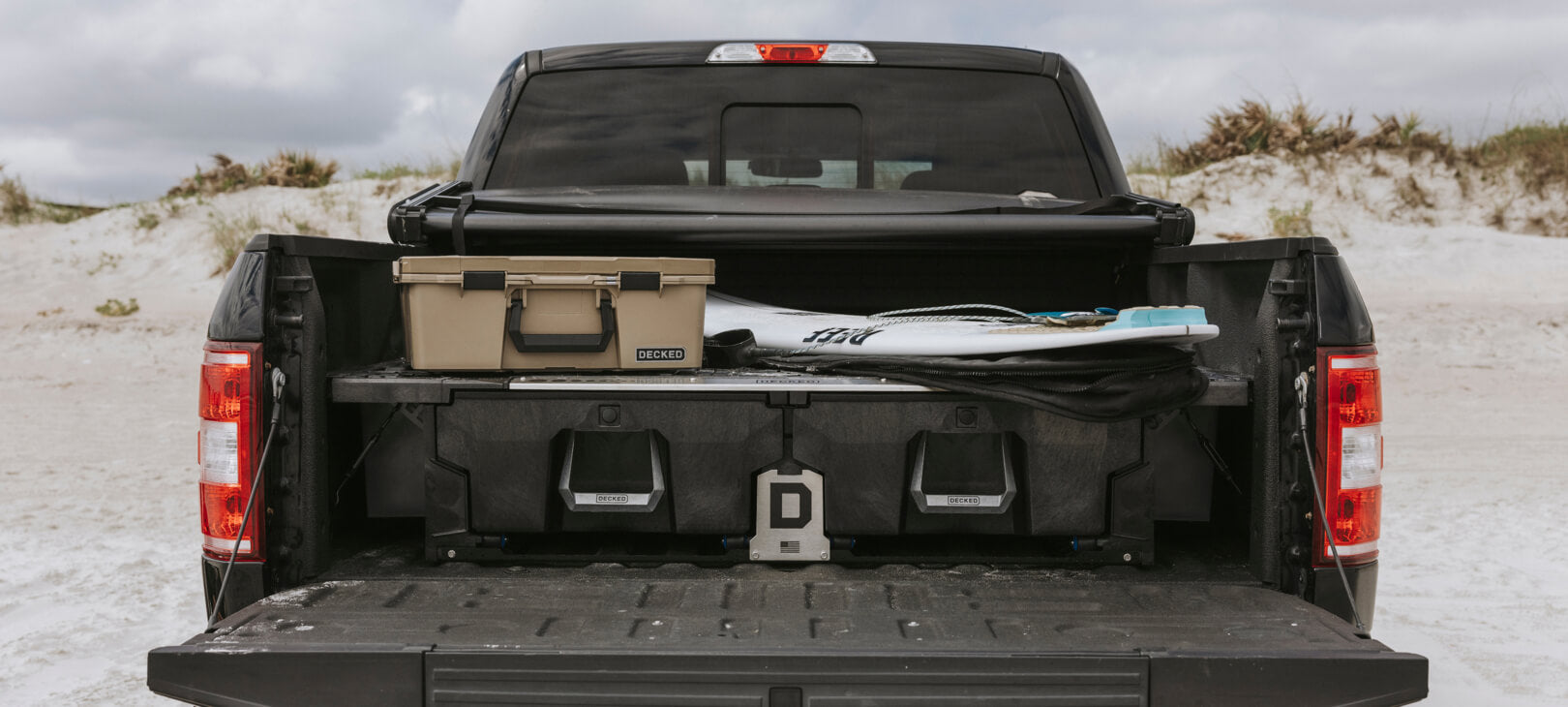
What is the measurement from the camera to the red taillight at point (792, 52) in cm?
367

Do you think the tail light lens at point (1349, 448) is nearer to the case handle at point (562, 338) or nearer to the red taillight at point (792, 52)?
the case handle at point (562, 338)

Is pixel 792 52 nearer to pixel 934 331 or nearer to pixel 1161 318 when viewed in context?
pixel 934 331

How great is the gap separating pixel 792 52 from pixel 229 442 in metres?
2.02

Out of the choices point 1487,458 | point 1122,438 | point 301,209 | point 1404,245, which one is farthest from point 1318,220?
point 1122,438

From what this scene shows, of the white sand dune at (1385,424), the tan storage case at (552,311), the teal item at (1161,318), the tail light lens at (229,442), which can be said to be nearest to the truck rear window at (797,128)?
the tan storage case at (552,311)

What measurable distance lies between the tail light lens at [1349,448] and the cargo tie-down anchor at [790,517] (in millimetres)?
1053

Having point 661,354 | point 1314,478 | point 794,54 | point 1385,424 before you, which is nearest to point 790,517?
point 661,354

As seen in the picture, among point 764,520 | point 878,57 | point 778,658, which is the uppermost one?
point 878,57

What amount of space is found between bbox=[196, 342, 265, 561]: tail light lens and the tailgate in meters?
0.25

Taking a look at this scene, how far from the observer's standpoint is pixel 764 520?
8.60ft

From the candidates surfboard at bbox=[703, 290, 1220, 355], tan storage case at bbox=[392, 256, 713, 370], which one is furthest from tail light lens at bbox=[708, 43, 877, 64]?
tan storage case at bbox=[392, 256, 713, 370]

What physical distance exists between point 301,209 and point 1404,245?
1770 cm

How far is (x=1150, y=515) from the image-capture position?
8.70 ft

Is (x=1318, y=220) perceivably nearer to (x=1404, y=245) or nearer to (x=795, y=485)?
(x=1404, y=245)
